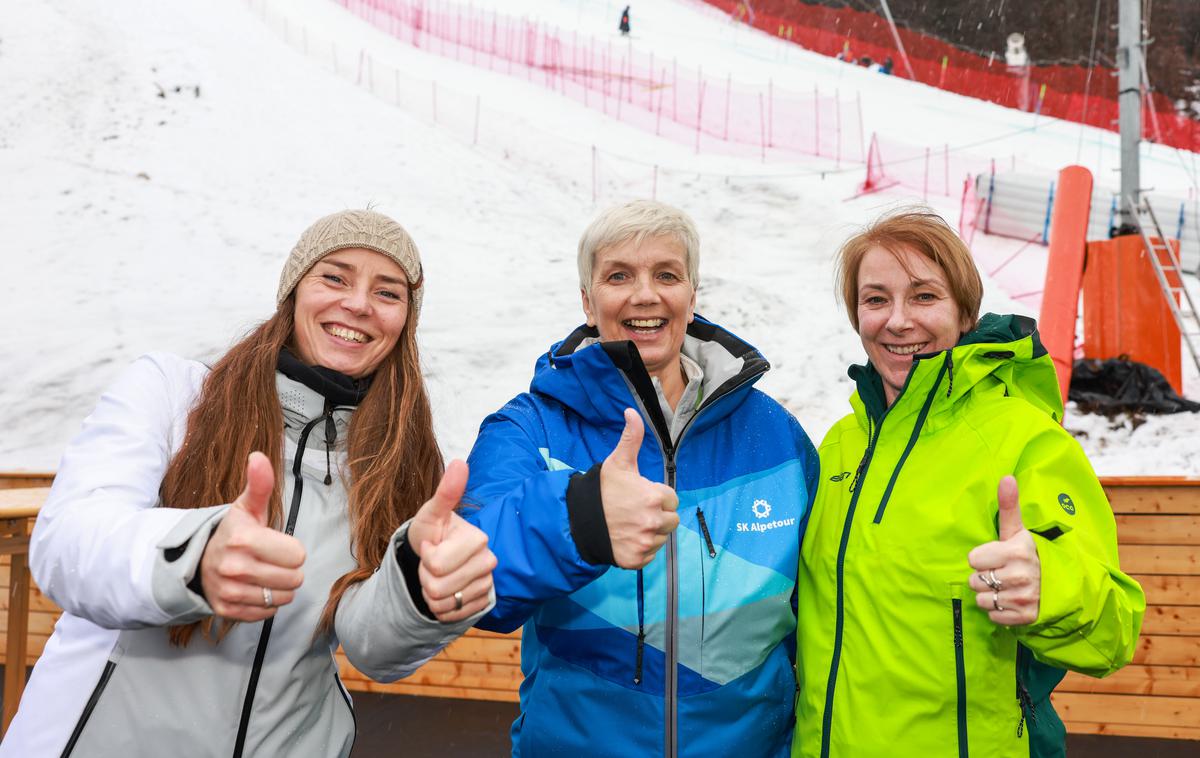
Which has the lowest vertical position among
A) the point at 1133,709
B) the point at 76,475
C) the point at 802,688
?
the point at 1133,709

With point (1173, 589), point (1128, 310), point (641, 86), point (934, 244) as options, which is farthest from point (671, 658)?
point (641, 86)

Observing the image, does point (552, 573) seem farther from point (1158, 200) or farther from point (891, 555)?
point (1158, 200)

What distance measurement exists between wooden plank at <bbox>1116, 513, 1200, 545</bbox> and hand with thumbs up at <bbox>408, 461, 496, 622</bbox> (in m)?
2.86

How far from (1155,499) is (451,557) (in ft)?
9.83

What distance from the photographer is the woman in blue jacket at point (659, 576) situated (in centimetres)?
114

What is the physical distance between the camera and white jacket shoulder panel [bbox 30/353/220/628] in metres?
0.85

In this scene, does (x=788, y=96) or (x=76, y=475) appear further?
(x=788, y=96)

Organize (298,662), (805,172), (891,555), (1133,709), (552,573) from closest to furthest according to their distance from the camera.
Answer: (552,573) < (298,662) < (891,555) < (1133,709) < (805,172)

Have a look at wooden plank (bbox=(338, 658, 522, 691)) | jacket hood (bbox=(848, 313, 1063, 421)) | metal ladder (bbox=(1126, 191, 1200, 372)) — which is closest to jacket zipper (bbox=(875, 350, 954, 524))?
jacket hood (bbox=(848, 313, 1063, 421))

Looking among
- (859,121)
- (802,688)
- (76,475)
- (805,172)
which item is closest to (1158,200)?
(805,172)

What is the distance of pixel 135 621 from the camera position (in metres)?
0.85

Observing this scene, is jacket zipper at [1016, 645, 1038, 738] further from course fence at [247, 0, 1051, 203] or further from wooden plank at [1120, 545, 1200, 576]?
course fence at [247, 0, 1051, 203]

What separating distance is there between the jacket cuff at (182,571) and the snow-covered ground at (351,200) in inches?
130

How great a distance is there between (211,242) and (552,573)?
5.53m
